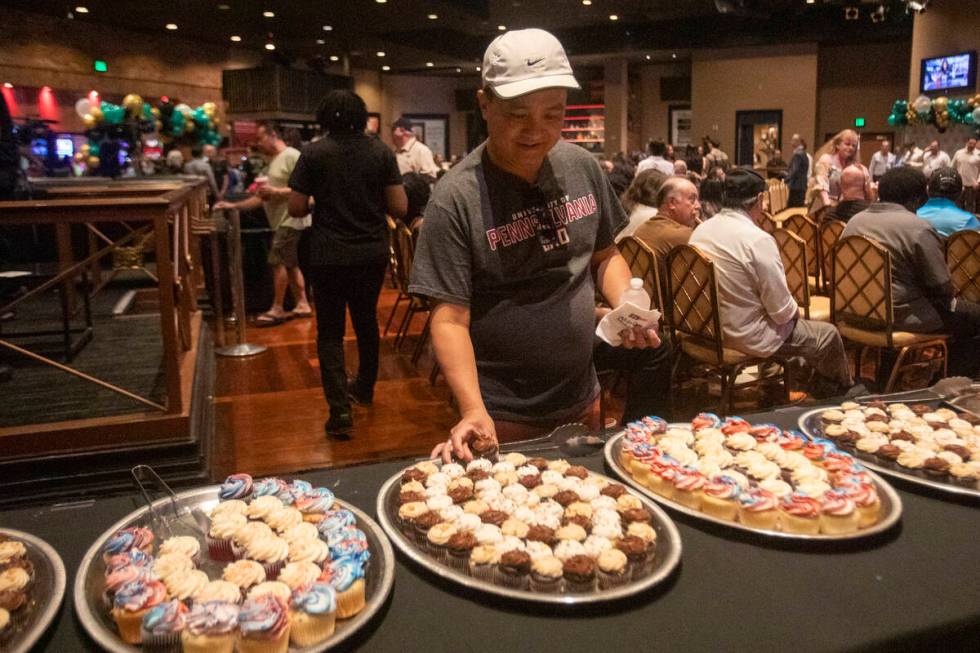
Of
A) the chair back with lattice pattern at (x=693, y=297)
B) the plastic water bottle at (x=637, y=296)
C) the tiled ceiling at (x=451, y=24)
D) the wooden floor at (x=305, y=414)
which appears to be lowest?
the wooden floor at (x=305, y=414)

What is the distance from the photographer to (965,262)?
4477 millimetres

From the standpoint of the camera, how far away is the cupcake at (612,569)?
107 cm

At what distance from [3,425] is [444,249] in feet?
8.74

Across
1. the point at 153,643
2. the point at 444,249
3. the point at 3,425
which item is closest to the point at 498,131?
the point at 444,249

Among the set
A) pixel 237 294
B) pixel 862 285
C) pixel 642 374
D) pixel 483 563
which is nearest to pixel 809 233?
pixel 862 285

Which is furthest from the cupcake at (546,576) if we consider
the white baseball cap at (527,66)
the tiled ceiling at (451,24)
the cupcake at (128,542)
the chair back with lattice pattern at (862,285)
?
the tiled ceiling at (451,24)

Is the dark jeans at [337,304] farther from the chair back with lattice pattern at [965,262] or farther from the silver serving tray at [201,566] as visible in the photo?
the chair back with lattice pattern at [965,262]

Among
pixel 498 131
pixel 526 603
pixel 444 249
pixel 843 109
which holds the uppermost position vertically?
pixel 843 109

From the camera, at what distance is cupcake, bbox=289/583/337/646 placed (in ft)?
3.13

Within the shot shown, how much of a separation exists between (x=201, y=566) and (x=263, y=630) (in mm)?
282

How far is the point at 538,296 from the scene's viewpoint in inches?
72.8

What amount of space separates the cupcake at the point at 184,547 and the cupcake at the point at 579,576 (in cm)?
50

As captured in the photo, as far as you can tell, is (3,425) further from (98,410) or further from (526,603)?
A: (526,603)

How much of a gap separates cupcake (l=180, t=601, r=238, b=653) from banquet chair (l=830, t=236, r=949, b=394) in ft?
11.7
